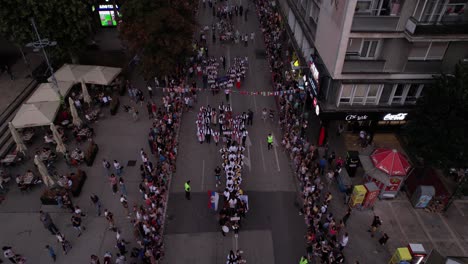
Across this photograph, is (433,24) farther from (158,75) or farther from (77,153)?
(77,153)

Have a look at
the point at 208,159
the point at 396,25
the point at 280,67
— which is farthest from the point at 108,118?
the point at 396,25

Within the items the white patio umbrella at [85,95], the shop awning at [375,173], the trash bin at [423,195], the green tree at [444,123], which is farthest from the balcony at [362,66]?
the white patio umbrella at [85,95]

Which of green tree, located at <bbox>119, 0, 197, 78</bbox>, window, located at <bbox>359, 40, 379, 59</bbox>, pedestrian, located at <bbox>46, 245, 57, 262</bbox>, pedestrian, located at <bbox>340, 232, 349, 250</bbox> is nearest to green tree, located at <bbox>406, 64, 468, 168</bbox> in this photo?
window, located at <bbox>359, 40, 379, 59</bbox>

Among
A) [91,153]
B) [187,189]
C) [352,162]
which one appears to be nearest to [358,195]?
[352,162]

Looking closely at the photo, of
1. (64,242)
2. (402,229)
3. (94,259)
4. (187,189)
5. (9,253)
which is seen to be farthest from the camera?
(187,189)

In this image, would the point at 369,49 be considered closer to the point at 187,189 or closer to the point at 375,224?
the point at 375,224

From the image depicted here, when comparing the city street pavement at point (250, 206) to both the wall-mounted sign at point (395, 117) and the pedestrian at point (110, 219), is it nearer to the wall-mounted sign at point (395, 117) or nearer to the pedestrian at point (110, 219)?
the pedestrian at point (110, 219)

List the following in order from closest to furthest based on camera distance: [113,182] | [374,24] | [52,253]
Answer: [52,253] → [374,24] → [113,182]

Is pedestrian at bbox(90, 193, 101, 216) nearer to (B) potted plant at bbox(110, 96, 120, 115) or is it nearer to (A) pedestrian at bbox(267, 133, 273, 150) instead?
(B) potted plant at bbox(110, 96, 120, 115)
